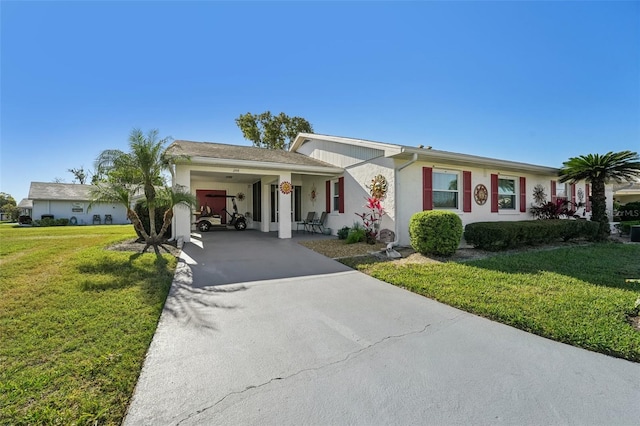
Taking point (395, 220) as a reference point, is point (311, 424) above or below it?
below

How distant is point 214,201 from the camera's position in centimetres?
1725

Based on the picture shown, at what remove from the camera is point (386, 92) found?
39.1 feet

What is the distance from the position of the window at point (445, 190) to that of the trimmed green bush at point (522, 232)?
1.43 meters

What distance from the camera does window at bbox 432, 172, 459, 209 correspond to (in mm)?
9773

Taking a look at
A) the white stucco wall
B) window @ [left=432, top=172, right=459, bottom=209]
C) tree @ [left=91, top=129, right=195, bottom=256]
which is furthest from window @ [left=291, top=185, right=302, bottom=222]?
the white stucco wall

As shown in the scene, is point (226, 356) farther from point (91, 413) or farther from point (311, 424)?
point (311, 424)

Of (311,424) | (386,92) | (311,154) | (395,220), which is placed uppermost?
(386,92)

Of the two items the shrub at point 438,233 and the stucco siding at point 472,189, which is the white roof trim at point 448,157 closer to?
the stucco siding at point 472,189

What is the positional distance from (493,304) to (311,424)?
336 centimetres

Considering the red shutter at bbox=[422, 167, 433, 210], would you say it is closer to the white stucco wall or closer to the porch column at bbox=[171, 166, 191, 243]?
the porch column at bbox=[171, 166, 191, 243]

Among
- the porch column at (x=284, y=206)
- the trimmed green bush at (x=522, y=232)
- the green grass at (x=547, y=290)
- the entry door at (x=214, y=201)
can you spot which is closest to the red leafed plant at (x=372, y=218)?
the green grass at (x=547, y=290)

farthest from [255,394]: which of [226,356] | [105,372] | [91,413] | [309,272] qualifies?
[309,272]

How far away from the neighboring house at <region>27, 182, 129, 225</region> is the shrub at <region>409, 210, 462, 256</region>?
88.5 feet

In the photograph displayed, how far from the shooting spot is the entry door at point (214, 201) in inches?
670
